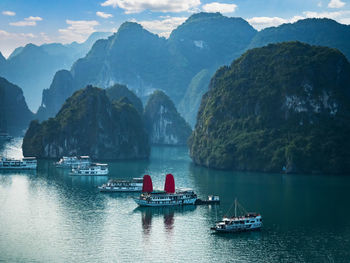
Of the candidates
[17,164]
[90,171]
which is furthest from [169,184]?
[17,164]

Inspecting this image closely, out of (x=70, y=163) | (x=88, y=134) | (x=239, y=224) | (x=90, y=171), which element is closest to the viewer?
(x=239, y=224)

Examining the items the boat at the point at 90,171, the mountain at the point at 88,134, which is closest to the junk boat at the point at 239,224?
the boat at the point at 90,171

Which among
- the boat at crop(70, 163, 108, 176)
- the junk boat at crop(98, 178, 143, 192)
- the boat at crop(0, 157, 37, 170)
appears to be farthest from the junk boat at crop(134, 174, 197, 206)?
the boat at crop(0, 157, 37, 170)

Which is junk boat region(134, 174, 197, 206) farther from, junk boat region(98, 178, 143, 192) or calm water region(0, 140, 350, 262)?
junk boat region(98, 178, 143, 192)

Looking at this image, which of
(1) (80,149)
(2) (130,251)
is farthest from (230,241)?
(1) (80,149)

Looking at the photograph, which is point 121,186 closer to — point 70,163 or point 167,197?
point 167,197

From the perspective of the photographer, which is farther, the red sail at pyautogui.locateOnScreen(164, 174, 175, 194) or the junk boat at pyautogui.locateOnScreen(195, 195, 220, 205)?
the red sail at pyautogui.locateOnScreen(164, 174, 175, 194)
